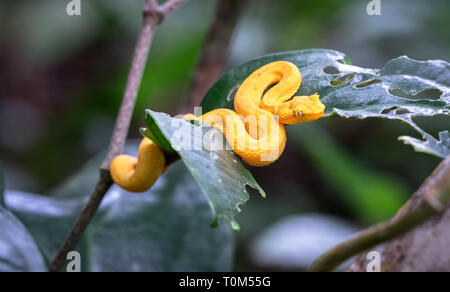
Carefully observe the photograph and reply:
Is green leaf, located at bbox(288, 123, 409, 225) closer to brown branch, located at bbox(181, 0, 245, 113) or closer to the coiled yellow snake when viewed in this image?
brown branch, located at bbox(181, 0, 245, 113)

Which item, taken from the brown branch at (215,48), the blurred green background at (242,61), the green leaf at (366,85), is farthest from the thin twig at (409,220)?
the blurred green background at (242,61)

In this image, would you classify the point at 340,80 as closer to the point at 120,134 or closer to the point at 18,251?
the point at 120,134

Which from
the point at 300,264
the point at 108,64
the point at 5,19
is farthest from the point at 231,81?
the point at 5,19

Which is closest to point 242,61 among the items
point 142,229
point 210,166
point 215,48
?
point 215,48

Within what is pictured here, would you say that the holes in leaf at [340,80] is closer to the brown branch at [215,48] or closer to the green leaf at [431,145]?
the green leaf at [431,145]
